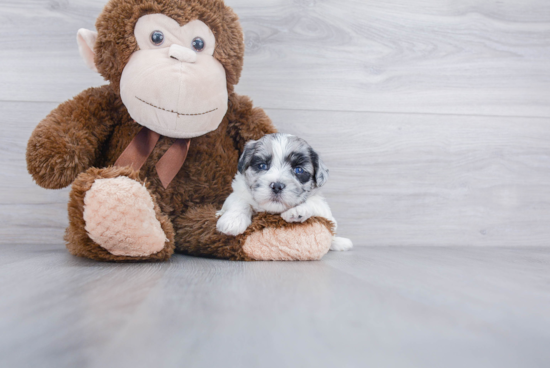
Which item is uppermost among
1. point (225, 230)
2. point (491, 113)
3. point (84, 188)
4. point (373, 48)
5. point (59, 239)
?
point (373, 48)

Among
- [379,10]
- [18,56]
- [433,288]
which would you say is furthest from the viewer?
[379,10]

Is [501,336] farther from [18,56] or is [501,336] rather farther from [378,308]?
[18,56]

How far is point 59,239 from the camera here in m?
1.44

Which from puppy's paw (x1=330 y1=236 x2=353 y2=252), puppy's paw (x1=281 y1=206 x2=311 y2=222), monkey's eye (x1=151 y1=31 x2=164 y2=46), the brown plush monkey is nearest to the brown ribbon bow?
the brown plush monkey

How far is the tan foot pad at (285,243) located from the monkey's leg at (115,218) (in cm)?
23

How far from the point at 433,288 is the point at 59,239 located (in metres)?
1.29

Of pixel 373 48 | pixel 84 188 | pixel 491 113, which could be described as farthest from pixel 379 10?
pixel 84 188

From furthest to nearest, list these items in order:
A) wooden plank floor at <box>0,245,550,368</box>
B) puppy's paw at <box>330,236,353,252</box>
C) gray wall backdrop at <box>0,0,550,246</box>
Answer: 1. gray wall backdrop at <box>0,0,550,246</box>
2. puppy's paw at <box>330,236,353,252</box>
3. wooden plank floor at <box>0,245,550,368</box>

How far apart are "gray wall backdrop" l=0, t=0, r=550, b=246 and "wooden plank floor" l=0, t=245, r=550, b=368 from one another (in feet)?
2.31

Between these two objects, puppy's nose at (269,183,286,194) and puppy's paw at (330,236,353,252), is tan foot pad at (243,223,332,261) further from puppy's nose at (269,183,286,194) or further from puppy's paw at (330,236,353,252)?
puppy's paw at (330,236,353,252)

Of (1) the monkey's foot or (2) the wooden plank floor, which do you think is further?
(1) the monkey's foot

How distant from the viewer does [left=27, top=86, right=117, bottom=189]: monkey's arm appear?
1.00 metres

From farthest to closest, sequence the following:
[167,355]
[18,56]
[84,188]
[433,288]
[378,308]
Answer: [18,56] → [84,188] → [433,288] → [378,308] → [167,355]

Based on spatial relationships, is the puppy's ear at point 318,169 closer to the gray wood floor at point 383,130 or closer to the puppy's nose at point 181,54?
the gray wood floor at point 383,130
